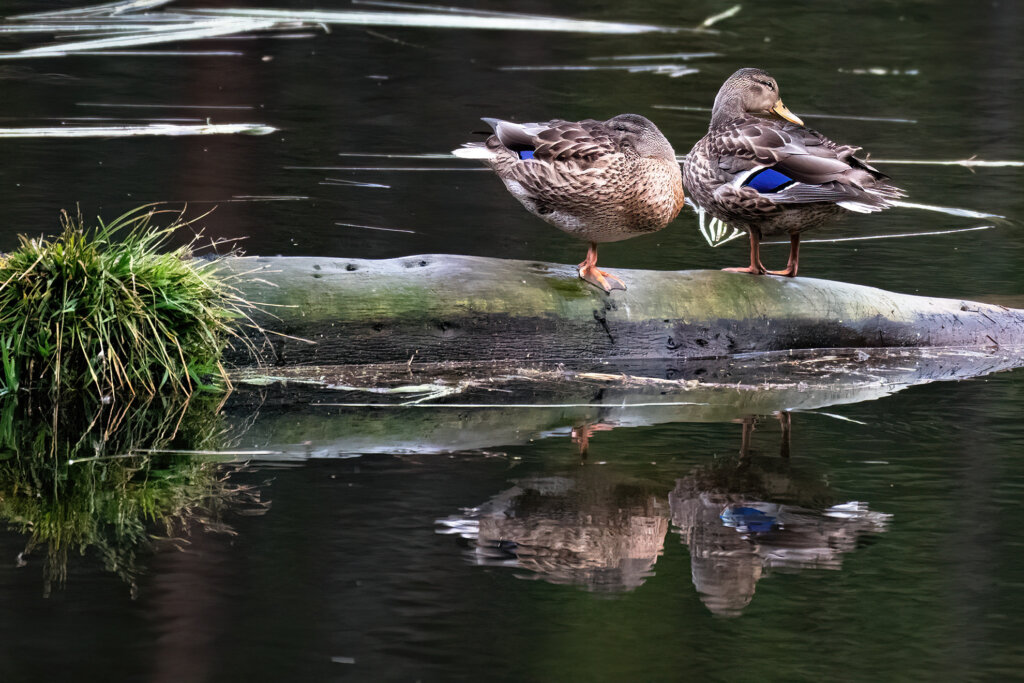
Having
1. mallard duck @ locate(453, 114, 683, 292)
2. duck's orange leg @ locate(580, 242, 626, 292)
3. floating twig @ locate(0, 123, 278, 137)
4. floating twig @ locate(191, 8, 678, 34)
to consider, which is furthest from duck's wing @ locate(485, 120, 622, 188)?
floating twig @ locate(191, 8, 678, 34)

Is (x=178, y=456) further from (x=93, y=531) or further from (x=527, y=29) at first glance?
(x=527, y=29)

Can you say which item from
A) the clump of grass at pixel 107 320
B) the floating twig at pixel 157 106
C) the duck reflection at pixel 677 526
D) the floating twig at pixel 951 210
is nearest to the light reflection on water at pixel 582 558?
the duck reflection at pixel 677 526

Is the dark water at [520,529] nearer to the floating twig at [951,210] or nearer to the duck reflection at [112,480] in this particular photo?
the duck reflection at [112,480]

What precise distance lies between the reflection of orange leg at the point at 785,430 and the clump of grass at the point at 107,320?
2570 mm

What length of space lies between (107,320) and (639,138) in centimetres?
285

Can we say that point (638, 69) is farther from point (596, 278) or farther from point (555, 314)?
point (555, 314)

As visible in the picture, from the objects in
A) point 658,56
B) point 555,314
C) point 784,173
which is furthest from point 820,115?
point 555,314

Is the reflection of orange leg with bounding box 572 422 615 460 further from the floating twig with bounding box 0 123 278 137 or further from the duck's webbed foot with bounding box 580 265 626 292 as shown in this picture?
the floating twig with bounding box 0 123 278 137

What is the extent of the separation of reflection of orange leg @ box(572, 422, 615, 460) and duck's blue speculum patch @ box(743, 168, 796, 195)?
1950 millimetres

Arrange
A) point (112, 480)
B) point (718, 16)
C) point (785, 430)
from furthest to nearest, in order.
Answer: point (718, 16) < point (785, 430) < point (112, 480)

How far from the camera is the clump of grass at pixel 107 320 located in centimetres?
702

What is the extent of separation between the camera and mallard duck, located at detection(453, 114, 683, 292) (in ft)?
26.1

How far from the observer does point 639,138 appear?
8.16 meters

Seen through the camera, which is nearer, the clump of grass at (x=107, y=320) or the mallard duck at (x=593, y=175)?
the clump of grass at (x=107, y=320)
